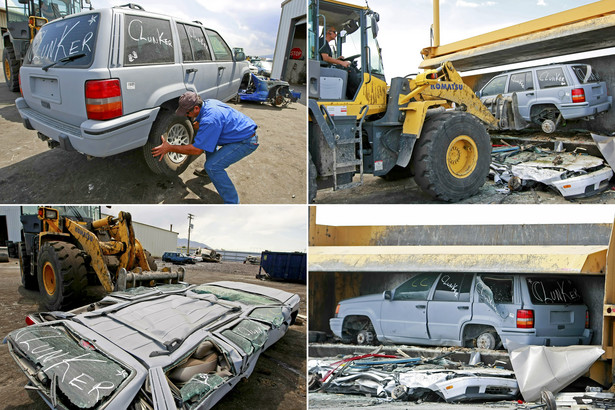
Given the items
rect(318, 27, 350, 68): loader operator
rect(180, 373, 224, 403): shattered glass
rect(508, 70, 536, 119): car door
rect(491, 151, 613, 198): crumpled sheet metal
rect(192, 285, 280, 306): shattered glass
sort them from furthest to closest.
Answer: rect(508, 70, 536, 119): car door, rect(491, 151, 613, 198): crumpled sheet metal, rect(318, 27, 350, 68): loader operator, rect(192, 285, 280, 306): shattered glass, rect(180, 373, 224, 403): shattered glass

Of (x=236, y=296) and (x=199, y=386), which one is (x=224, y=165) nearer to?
(x=236, y=296)

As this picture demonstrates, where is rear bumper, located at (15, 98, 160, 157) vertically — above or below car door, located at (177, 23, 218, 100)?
below

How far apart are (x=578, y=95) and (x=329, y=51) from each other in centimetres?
465

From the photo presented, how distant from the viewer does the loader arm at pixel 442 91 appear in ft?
18.9

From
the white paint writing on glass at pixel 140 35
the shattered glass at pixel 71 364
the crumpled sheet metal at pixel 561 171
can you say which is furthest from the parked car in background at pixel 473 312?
the white paint writing on glass at pixel 140 35

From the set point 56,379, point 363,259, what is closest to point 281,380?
point 363,259

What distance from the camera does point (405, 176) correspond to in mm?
7199

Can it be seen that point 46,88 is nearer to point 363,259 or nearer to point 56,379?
point 56,379

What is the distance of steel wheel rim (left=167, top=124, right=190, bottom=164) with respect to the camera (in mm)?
4887

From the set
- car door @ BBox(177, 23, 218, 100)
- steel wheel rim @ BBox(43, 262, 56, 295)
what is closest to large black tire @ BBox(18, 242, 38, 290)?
steel wheel rim @ BBox(43, 262, 56, 295)

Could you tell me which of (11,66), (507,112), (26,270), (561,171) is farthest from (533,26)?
(11,66)

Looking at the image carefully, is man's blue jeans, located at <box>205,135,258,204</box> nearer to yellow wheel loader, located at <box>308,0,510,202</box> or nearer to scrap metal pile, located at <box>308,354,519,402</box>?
yellow wheel loader, located at <box>308,0,510,202</box>

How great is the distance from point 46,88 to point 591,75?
27.6 ft

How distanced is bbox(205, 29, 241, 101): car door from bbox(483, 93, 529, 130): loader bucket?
207 inches
